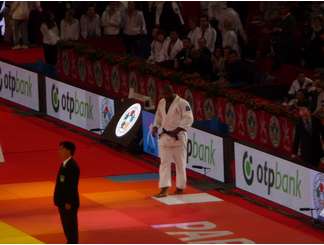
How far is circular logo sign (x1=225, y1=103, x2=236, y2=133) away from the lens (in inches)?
914

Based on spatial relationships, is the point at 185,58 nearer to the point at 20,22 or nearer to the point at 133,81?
the point at 133,81

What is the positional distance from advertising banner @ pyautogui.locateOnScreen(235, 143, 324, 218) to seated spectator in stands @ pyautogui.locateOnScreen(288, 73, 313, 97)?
12.3 feet

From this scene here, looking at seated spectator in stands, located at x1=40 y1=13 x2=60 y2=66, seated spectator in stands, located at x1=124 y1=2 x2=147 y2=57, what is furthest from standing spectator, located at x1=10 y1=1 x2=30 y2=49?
seated spectator in stands, located at x1=124 y1=2 x2=147 y2=57

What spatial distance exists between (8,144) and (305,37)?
723 cm

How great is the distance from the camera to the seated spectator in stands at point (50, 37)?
29.8 metres

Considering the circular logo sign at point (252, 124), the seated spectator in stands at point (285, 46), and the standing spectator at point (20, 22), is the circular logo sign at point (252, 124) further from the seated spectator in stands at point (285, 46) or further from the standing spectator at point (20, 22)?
the standing spectator at point (20, 22)

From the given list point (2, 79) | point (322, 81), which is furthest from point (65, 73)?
point (322, 81)

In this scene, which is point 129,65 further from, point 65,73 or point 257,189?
point 257,189

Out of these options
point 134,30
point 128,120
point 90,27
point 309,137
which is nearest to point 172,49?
point 134,30

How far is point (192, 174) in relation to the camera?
21.0 meters

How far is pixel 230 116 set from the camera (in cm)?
2333

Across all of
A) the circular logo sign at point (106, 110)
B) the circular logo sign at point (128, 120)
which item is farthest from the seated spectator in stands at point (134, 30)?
the circular logo sign at point (128, 120)

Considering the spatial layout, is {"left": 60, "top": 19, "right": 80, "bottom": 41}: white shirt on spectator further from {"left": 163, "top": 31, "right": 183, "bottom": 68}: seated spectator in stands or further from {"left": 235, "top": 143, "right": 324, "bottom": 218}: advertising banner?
{"left": 235, "top": 143, "right": 324, "bottom": 218}: advertising banner

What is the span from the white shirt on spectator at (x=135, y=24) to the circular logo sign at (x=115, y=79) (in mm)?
3436
